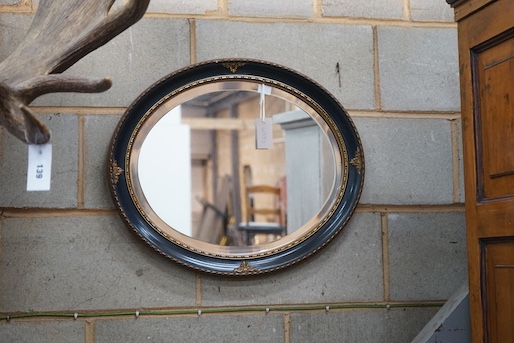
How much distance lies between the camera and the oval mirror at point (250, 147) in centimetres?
280

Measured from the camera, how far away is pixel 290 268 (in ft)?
9.48

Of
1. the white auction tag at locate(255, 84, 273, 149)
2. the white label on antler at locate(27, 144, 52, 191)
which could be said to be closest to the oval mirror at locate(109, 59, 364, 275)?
the white auction tag at locate(255, 84, 273, 149)

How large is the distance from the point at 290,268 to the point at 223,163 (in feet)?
1.99

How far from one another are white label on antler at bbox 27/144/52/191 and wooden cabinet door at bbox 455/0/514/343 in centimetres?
120

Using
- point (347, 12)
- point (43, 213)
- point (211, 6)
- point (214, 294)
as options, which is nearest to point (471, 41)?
point (347, 12)

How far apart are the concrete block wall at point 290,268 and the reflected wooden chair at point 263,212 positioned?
0.75 ft

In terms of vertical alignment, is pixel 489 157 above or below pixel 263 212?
above

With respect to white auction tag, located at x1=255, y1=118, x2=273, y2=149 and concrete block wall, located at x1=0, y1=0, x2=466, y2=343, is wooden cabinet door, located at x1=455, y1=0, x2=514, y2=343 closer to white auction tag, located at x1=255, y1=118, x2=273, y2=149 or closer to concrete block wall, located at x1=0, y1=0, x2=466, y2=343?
concrete block wall, located at x1=0, y1=0, x2=466, y2=343

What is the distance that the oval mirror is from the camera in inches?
110

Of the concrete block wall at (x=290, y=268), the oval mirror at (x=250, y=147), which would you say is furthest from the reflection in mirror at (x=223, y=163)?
the concrete block wall at (x=290, y=268)

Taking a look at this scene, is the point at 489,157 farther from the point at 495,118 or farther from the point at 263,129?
the point at 263,129

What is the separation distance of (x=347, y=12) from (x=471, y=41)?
2.55ft

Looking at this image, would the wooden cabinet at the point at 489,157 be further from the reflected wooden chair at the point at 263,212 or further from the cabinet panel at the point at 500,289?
the reflected wooden chair at the point at 263,212

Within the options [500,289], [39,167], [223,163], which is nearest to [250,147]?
[223,163]
